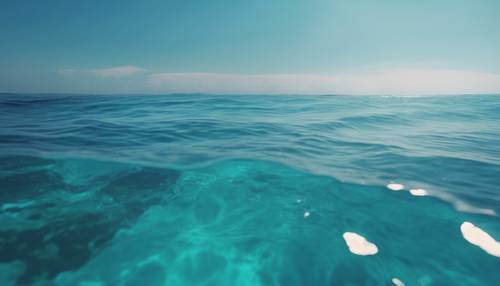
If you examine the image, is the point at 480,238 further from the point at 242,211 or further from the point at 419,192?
the point at 242,211

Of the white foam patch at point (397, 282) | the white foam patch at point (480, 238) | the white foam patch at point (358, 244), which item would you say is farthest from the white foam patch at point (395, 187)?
the white foam patch at point (397, 282)

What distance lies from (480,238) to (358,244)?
1957 millimetres

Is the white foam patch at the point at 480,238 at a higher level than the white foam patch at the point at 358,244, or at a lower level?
higher

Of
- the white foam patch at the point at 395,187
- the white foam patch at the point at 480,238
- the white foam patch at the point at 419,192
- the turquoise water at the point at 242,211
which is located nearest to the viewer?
the turquoise water at the point at 242,211

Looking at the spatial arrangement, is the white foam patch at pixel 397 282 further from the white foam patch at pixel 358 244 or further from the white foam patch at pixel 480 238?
the white foam patch at pixel 480 238

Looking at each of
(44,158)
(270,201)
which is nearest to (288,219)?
(270,201)

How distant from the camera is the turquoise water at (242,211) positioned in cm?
333

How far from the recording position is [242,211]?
4773mm

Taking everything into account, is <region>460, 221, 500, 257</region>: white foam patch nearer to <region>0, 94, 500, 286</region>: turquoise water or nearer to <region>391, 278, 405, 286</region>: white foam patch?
<region>0, 94, 500, 286</region>: turquoise water

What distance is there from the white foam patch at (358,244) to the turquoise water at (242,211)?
0.10 metres

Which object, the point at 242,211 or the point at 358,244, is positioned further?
the point at 242,211

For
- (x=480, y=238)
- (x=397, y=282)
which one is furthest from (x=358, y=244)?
(x=480, y=238)

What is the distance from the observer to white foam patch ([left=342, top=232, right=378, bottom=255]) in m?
3.64

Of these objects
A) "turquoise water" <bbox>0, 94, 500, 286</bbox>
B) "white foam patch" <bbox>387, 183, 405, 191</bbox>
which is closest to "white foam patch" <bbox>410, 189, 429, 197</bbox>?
"turquoise water" <bbox>0, 94, 500, 286</bbox>
